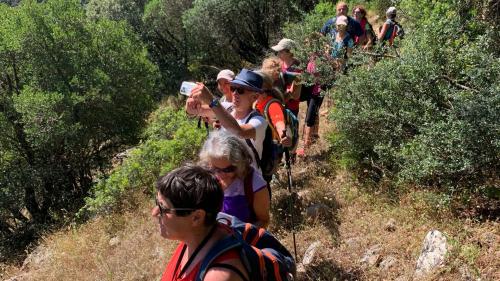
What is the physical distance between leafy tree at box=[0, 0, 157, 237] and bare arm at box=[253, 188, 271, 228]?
8.87 m

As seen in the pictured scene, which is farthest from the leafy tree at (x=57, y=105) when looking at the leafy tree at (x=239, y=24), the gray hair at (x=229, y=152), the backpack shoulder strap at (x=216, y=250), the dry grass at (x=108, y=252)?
the backpack shoulder strap at (x=216, y=250)

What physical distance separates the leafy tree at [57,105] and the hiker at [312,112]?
676 cm

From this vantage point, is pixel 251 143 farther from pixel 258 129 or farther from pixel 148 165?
pixel 148 165

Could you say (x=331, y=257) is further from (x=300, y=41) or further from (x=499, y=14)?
(x=300, y=41)

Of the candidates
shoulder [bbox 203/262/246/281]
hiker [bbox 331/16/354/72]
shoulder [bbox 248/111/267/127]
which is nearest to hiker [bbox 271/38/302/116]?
hiker [bbox 331/16/354/72]

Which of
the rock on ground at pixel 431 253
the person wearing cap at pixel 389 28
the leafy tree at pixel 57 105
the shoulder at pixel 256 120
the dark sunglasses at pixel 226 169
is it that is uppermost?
the shoulder at pixel 256 120

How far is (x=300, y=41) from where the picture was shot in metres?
7.09

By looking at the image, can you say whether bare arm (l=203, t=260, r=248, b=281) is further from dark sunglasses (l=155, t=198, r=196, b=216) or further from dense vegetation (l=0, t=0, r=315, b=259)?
dense vegetation (l=0, t=0, r=315, b=259)

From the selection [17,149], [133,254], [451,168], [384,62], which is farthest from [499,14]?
[17,149]

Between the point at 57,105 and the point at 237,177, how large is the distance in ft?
30.6

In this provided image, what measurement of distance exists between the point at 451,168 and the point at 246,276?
9.02ft

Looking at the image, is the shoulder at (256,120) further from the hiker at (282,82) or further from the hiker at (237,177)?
the hiker at (282,82)

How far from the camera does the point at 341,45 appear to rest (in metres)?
6.06

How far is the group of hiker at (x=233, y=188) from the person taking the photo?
185cm
